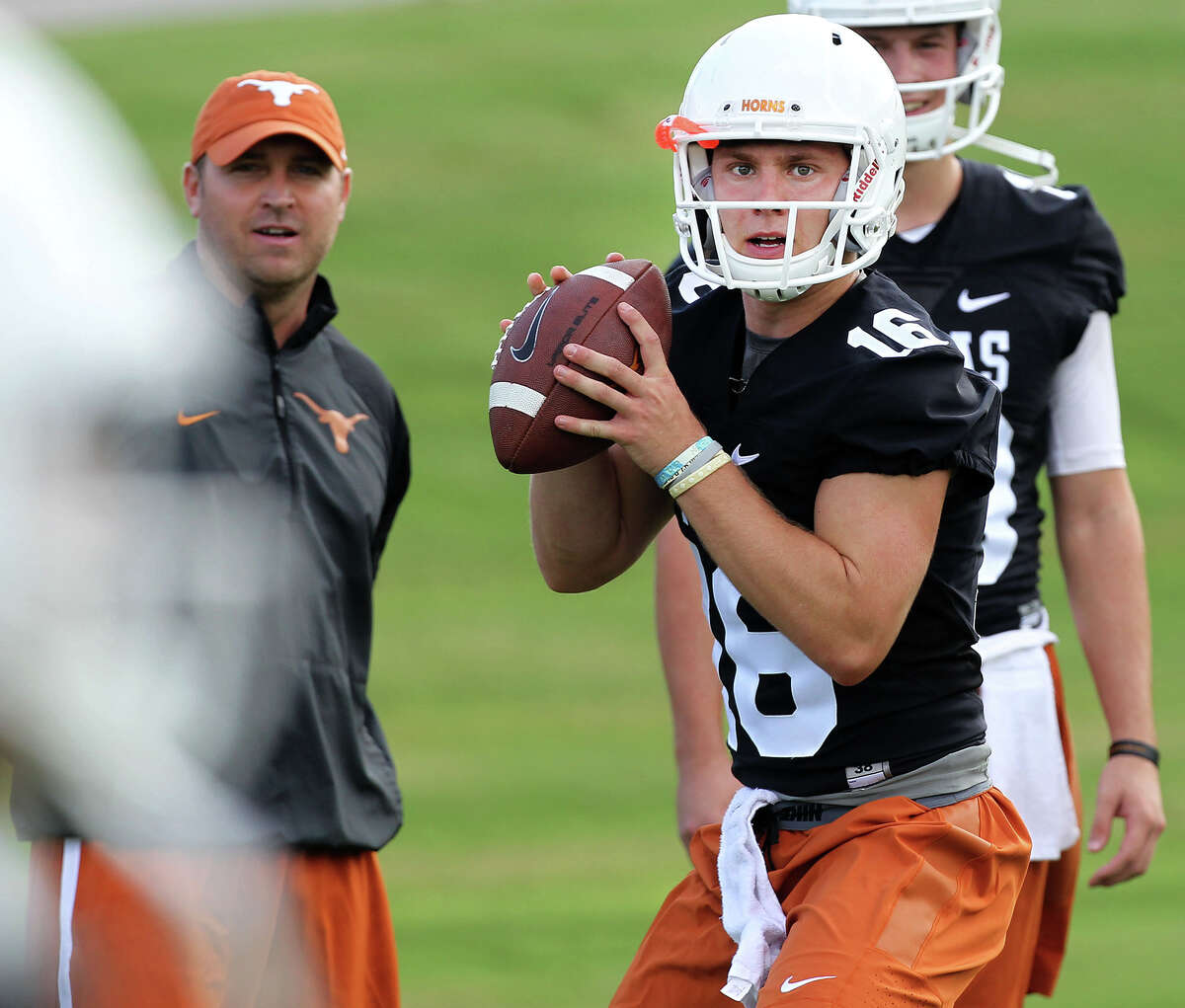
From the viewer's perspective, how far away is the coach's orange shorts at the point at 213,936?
3383 mm

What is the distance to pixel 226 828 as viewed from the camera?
71.5 inches

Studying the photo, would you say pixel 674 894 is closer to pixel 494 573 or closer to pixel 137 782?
pixel 137 782

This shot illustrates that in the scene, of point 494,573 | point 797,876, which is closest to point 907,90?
Answer: point 797,876

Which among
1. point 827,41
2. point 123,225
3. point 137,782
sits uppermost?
point 827,41

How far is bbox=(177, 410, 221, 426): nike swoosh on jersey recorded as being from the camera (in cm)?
382

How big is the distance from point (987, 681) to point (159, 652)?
2450mm

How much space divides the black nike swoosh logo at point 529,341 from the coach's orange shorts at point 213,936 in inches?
38.1

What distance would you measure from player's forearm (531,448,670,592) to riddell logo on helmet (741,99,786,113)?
0.63 m

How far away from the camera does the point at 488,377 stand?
13227mm

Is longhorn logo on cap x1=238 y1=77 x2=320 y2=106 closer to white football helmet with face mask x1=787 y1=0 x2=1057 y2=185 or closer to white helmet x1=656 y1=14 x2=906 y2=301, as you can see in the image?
white football helmet with face mask x1=787 y1=0 x2=1057 y2=185

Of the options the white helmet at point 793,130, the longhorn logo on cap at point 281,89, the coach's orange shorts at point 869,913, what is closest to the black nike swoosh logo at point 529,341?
the white helmet at point 793,130

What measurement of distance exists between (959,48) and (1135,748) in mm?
1540

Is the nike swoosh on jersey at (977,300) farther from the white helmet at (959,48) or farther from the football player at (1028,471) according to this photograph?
the white helmet at (959,48)

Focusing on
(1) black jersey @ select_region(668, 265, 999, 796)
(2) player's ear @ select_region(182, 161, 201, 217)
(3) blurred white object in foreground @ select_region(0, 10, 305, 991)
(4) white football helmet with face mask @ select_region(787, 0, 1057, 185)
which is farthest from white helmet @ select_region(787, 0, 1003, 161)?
(3) blurred white object in foreground @ select_region(0, 10, 305, 991)
